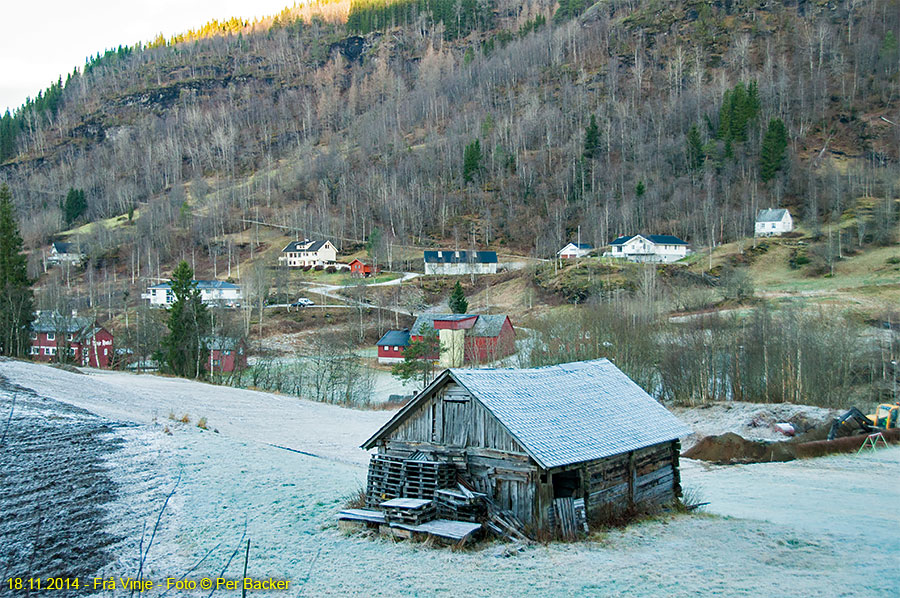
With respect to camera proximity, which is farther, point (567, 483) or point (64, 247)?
point (64, 247)

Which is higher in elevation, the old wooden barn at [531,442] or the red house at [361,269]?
the red house at [361,269]

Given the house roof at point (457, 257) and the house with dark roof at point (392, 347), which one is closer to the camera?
the house with dark roof at point (392, 347)

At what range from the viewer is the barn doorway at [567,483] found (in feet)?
62.9

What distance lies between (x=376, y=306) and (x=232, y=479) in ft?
213

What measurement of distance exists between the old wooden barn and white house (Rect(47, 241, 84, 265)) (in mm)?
123487

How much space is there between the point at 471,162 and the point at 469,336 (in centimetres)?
7630

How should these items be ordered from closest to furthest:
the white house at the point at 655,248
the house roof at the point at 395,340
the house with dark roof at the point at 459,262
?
1. the house roof at the point at 395,340
2. the white house at the point at 655,248
3. the house with dark roof at the point at 459,262

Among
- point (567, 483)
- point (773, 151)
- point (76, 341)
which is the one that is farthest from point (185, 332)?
point (773, 151)

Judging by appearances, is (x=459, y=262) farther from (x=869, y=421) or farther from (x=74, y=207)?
(x=74, y=207)

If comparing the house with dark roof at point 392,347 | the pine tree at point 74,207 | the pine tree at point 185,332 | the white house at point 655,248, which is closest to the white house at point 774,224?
the white house at point 655,248

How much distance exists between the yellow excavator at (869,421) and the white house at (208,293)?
2985 inches

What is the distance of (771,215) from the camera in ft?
318

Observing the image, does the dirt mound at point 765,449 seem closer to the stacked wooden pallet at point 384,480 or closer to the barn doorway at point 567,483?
the barn doorway at point 567,483

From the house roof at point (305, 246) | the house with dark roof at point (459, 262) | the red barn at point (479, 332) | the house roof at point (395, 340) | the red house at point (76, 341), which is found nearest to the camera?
the red barn at point (479, 332)
